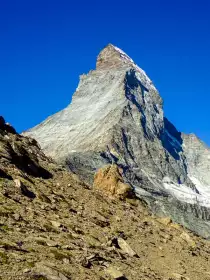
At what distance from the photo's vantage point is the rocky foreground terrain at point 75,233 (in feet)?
68.9

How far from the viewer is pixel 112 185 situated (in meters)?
54.9

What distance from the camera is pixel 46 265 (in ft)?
65.3

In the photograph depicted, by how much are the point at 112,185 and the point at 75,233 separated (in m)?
26.8

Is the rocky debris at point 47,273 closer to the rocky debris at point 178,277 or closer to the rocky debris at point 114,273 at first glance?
the rocky debris at point 114,273

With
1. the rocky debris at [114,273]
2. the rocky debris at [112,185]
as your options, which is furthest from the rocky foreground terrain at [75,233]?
the rocky debris at [112,185]

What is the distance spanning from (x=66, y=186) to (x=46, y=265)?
22175 millimetres

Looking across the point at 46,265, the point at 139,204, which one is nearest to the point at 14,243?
the point at 46,265

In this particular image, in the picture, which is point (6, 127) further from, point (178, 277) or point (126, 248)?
point (178, 277)

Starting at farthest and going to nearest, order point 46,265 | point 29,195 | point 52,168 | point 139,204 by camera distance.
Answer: point 139,204 → point 52,168 → point 29,195 → point 46,265

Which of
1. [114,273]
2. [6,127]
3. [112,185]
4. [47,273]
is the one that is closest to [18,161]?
[6,127]

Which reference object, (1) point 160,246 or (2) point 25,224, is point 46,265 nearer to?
(2) point 25,224

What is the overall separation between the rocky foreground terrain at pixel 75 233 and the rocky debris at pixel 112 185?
0.22m

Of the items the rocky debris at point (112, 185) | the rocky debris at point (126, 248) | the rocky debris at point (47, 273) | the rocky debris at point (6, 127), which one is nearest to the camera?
the rocky debris at point (47, 273)

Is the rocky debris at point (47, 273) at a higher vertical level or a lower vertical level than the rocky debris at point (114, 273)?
lower
